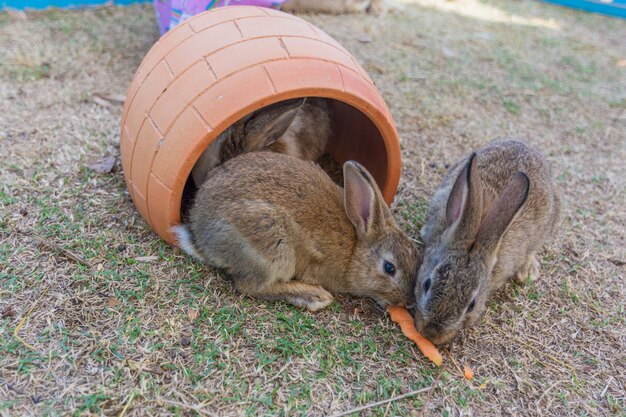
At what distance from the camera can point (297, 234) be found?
11.5 ft

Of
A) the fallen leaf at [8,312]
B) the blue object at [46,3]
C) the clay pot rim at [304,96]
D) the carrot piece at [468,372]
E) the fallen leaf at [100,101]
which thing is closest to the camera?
the fallen leaf at [8,312]

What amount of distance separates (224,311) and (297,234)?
0.70 metres

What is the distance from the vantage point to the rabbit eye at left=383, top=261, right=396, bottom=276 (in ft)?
11.9

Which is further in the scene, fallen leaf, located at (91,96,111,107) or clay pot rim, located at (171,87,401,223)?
fallen leaf, located at (91,96,111,107)

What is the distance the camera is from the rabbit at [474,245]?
319 centimetres

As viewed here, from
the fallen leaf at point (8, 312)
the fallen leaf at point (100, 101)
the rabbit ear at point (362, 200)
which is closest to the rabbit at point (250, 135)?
the rabbit ear at point (362, 200)

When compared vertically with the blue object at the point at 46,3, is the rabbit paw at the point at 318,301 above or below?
below

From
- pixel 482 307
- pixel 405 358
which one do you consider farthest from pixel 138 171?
pixel 482 307

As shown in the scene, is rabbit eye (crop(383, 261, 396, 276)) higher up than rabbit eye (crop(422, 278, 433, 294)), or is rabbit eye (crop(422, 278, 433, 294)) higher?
rabbit eye (crop(422, 278, 433, 294))

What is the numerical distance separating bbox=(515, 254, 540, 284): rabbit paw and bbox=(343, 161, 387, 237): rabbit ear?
49.1 inches

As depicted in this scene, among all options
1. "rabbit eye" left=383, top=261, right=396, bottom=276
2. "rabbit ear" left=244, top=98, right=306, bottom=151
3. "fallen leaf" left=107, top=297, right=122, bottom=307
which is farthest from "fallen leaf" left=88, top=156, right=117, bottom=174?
"rabbit eye" left=383, top=261, right=396, bottom=276

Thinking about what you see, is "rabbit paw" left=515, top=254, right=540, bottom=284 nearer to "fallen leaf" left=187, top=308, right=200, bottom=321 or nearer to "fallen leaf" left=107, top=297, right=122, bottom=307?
"fallen leaf" left=187, top=308, right=200, bottom=321

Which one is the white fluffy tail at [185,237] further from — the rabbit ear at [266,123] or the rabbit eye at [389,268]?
the rabbit eye at [389,268]

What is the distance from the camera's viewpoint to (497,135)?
19.2 feet
